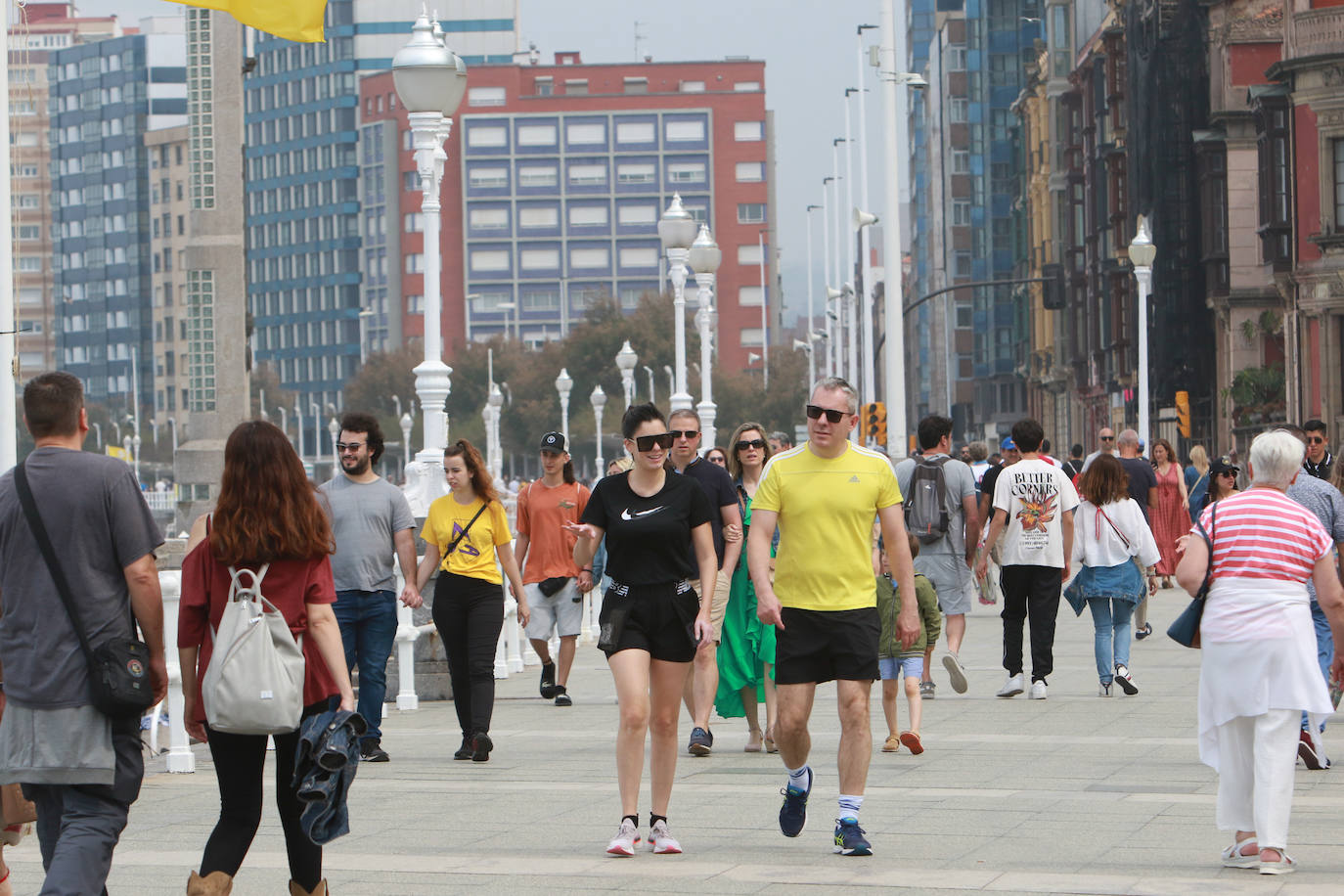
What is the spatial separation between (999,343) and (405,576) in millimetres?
91530

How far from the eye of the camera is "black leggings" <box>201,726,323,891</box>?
666 cm

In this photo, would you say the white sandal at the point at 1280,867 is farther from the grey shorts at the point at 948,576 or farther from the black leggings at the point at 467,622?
the grey shorts at the point at 948,576

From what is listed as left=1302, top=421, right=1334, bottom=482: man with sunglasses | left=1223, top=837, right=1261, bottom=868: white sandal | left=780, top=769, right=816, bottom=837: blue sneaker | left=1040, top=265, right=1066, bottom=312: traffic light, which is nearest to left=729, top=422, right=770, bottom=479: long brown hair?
left=780, top=769, right=816, bottom=837: blue sneaker

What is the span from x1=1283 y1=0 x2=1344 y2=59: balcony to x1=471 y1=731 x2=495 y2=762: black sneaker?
33627 mm

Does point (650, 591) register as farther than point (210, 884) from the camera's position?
Yes

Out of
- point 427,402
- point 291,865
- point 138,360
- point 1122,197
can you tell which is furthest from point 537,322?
point 291,865

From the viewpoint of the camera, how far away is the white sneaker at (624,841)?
333 inches

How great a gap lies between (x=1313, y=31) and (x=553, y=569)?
3077 centimetres

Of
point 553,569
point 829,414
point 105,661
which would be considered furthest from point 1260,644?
point 553,569

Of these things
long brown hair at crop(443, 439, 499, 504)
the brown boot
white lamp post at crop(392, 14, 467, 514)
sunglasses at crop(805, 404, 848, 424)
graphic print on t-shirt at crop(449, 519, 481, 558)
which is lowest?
the brown boot

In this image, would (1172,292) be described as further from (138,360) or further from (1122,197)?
(138,360)

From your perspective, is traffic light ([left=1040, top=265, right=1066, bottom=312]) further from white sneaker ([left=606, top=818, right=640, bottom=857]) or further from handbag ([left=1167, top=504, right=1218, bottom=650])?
white sneaker ([left=606, top=818, right=640, bottom=857])

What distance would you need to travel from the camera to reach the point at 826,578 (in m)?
8.68

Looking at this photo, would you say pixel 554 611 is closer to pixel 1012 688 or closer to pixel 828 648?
pixel 1012 688
